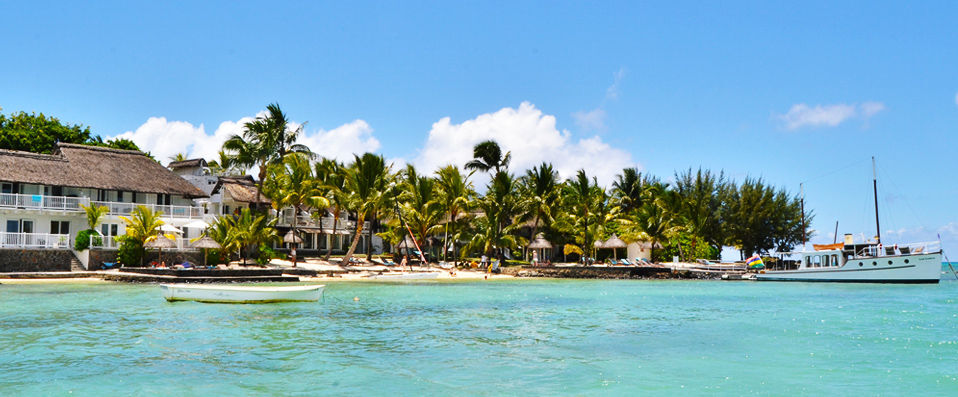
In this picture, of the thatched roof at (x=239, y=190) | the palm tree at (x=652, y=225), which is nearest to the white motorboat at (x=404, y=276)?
the thatched roof at (x=239, y=190)

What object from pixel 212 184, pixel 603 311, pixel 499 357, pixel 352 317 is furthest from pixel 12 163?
pixel 499 357

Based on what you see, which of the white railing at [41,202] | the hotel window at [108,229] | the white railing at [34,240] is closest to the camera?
the white railing at [34,240]

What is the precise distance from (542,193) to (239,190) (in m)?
19.4

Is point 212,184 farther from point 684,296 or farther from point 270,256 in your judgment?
point 684,296

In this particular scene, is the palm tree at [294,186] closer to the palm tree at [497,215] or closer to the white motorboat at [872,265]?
the palm tree at [497,215]

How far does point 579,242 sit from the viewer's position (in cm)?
4831

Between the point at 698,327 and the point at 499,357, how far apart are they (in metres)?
6.76

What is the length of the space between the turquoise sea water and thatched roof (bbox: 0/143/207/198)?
535 inches

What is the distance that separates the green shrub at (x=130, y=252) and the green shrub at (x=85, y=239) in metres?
1.07

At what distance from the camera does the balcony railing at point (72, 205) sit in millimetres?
34156

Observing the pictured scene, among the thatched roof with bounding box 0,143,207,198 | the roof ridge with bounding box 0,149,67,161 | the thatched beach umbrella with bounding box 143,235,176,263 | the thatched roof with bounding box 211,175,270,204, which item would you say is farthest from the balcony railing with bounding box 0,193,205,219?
the thatched roof with bounding box 211,175,270,204

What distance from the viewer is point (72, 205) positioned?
3569 cm

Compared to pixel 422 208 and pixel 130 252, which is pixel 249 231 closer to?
pixel 130 252

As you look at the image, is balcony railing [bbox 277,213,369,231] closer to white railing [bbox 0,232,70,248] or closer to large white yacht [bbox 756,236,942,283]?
white railing [bbox 0,232,70,248]
